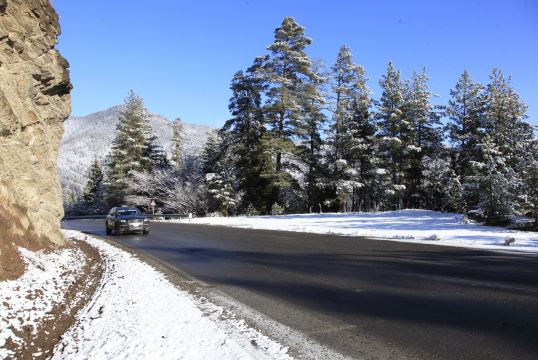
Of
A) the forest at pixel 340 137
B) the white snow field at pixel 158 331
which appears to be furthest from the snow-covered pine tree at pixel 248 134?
the white snow field at pixel 158 331

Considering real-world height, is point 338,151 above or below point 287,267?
above

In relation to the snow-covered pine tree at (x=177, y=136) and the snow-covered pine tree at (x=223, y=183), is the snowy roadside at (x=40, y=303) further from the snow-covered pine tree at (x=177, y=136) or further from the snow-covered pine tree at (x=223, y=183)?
the snow-covered pine tree at (x=177, y=136)

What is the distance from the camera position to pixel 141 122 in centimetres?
6575

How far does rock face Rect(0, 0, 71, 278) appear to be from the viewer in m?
11.8

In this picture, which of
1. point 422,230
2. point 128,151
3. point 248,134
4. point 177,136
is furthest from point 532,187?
point 177,136

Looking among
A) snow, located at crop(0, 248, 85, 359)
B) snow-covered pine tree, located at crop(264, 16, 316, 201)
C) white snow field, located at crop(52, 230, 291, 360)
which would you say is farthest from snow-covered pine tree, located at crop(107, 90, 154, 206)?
white snow field, located at crop(52, 230, 291, 360)

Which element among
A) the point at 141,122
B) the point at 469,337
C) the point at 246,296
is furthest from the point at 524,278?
the point at 141,122

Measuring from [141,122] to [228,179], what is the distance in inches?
950

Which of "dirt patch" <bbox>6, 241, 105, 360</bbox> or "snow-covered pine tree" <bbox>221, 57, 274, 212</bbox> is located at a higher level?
"snow-covered pine tree" <bbox>221, 57, 274, 212</bbox>

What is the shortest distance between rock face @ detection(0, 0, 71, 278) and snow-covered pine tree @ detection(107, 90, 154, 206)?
141 ft

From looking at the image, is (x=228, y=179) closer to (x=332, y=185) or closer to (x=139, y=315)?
(x=332, y=185)

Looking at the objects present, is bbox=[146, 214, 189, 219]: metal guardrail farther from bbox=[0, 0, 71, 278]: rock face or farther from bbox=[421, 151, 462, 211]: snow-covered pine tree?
bbox=[0, 0, 71, 278]: rock face

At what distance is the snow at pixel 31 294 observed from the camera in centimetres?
637

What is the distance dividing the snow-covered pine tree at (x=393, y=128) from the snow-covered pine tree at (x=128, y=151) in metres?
32.9
